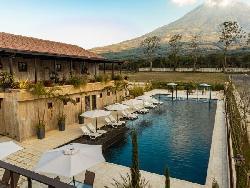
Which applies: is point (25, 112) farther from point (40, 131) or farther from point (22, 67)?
point (22, 67)

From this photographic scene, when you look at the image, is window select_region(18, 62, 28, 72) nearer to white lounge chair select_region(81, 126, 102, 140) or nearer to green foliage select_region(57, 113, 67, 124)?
green foliage select_region(57, 113, 67, 124)

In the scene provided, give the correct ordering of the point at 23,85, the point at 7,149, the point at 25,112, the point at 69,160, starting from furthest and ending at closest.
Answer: the point at 25,112, the point at 23,85, the point at 7,149, the point at 69,160

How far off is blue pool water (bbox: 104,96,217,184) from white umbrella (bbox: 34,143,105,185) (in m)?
5.46

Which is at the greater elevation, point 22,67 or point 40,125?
point 22,67

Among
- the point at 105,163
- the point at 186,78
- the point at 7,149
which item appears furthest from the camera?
the point at 186,78

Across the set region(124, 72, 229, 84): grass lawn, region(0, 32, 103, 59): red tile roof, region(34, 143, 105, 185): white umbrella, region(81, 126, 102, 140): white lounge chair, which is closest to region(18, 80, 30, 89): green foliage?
region(0, 32, 103, 59): red tile roof

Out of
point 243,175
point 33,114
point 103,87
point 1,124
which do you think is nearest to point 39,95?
point 33,114

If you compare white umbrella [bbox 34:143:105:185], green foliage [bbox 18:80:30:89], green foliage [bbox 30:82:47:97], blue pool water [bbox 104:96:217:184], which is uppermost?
green foliage [bbox 18:80:30:89]

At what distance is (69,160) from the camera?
11031 mm

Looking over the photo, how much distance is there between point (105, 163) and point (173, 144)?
6810mm

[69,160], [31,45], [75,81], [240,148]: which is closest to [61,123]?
Answer: [75,81]

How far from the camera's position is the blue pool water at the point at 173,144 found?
1636 centimetres

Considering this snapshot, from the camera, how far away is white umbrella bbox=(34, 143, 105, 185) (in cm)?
1060

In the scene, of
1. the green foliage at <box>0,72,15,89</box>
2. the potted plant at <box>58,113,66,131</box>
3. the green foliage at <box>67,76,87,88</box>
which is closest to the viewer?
the green foliage at <box>0,72,15,89</box>
